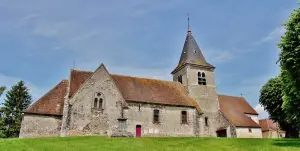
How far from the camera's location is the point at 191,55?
117 feet

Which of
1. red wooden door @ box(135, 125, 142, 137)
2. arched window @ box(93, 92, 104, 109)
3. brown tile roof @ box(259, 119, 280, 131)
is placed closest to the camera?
arched window @ box(93, 92, 104, 109)

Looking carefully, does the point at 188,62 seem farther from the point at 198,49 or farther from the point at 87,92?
the point at 87,92

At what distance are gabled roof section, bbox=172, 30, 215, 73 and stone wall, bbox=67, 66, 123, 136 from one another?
12.0 meters

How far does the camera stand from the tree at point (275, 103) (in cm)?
3272

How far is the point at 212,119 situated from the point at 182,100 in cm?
492

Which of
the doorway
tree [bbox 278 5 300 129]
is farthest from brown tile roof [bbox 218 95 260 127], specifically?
tree [bbox 278 5 300 129]

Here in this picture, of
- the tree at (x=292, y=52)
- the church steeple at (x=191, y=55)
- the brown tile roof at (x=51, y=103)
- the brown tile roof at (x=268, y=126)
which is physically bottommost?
the brown tile roof at (x=268, y=126)

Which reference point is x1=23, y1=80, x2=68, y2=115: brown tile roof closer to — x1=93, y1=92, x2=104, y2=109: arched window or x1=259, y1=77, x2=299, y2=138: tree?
x1=93, y1=92, x2=104, y2=109: arched window

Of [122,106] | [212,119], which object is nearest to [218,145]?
[122,106]

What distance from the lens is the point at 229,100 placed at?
38.5m

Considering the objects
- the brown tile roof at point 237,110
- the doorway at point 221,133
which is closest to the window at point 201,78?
the brown tile roof at point 237,110

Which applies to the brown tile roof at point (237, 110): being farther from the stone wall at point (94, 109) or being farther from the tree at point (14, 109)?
the tree at point (14, 109)

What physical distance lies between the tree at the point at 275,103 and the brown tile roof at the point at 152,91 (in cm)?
1026

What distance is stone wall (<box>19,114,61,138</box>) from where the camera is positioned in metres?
24.0
